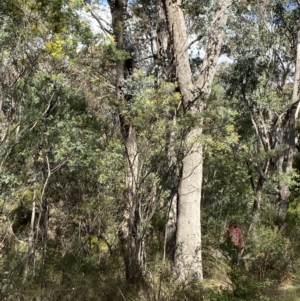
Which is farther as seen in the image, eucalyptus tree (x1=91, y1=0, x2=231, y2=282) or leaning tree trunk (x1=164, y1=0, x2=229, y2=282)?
leaning tree trunk (x1=164, y1=0, x2=229, y2=282)

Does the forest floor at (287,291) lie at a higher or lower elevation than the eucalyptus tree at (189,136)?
lower

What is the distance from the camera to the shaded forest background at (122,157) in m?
5.74

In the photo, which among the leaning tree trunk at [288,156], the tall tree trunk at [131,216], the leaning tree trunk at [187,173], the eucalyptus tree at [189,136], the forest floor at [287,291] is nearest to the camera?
the tall tree trunk at [131,216]

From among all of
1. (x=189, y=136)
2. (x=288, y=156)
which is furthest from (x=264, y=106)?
(x=189, y=136)

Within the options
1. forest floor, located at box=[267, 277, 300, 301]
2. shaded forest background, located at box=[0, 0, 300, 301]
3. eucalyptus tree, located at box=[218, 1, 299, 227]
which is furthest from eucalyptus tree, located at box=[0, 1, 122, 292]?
eucalyptus tree, located at box=[218, 1, 299, 227]

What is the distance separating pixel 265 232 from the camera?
898 centimetres

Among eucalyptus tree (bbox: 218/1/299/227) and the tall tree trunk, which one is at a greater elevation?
eucalyptus tree (bbox: 218/1/299/227)

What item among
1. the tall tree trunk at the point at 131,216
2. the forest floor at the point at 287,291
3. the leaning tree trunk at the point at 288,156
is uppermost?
the leaning tree trunk at the point at 288,156

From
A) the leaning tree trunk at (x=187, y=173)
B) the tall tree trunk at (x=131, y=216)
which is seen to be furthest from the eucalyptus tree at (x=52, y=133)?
the leaning tree trunk at (x=187, y=173)

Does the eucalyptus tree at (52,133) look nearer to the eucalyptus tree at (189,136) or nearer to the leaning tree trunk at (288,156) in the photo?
the eucalyptus tree at (189,136)

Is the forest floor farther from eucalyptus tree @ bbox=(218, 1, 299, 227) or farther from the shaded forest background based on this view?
eucalyptus tree @ bbox=(218, 1, 299, 227)

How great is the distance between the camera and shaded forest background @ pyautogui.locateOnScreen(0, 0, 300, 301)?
226 inches

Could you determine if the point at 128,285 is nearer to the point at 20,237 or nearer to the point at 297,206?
the point at 20,237

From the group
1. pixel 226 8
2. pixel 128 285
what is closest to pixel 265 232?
pixel 128 285
